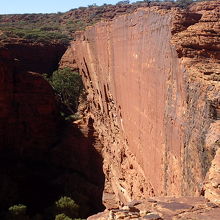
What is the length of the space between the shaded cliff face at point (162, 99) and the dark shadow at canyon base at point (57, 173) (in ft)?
12.5

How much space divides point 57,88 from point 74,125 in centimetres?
588

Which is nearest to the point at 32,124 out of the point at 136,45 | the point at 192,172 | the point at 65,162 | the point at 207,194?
the point at 65,162

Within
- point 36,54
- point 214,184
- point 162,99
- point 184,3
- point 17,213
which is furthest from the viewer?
point 184,3

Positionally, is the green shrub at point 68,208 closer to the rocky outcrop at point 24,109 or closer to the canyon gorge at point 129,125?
the canyon gorge at point 129,125

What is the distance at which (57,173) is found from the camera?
21391 mm

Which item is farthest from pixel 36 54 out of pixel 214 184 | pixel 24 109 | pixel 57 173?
pixel 214 184

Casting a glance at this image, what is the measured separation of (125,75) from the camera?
1275 centimetres

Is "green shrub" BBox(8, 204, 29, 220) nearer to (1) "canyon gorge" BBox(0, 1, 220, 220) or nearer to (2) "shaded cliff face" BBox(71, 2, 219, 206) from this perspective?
(1) "canyon gorge" BBox(0, 1, 220, 220)

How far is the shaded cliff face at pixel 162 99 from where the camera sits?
6801mm

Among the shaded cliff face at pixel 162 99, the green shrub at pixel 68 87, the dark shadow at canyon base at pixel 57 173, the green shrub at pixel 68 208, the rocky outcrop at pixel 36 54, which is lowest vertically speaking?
the green shrub at pixel 68 208

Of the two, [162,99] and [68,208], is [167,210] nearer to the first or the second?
[162,99]

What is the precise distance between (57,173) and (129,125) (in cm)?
1014

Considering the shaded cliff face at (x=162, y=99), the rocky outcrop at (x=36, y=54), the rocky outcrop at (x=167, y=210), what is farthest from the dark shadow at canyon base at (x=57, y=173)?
the rocky outcrop at (x=167, y=210)

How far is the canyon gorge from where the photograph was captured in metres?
6.41
